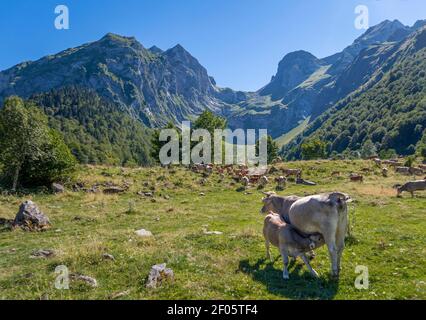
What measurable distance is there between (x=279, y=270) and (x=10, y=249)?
12.7 meters

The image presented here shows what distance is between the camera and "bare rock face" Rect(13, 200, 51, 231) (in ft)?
65.1

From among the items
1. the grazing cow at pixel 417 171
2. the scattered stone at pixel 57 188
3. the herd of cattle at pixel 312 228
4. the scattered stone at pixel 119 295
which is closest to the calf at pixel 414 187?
the grazing cow at pixel 417 171

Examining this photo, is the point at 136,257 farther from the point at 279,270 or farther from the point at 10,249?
the point at 10,249

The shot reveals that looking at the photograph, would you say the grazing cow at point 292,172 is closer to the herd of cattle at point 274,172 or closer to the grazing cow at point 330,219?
the herd of cattle at point 274,172

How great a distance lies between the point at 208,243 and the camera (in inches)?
595

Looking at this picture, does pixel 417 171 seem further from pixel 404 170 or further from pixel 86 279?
pixel 86 279

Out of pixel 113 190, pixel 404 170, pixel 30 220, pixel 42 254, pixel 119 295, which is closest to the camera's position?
pixel 119 295

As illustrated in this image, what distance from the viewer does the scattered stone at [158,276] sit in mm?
9885

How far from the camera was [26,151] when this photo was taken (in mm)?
32719

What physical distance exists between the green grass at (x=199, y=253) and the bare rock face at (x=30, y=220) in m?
0.66

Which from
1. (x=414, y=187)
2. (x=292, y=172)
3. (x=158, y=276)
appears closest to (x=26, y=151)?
(x=158, y=276)

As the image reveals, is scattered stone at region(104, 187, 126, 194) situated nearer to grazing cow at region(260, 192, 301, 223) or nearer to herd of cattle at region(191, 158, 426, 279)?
grazing cow at region(260, 192, 301, 223)

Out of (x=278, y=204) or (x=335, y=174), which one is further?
(x=335, y=174)

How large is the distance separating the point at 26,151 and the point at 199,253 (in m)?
26.7
